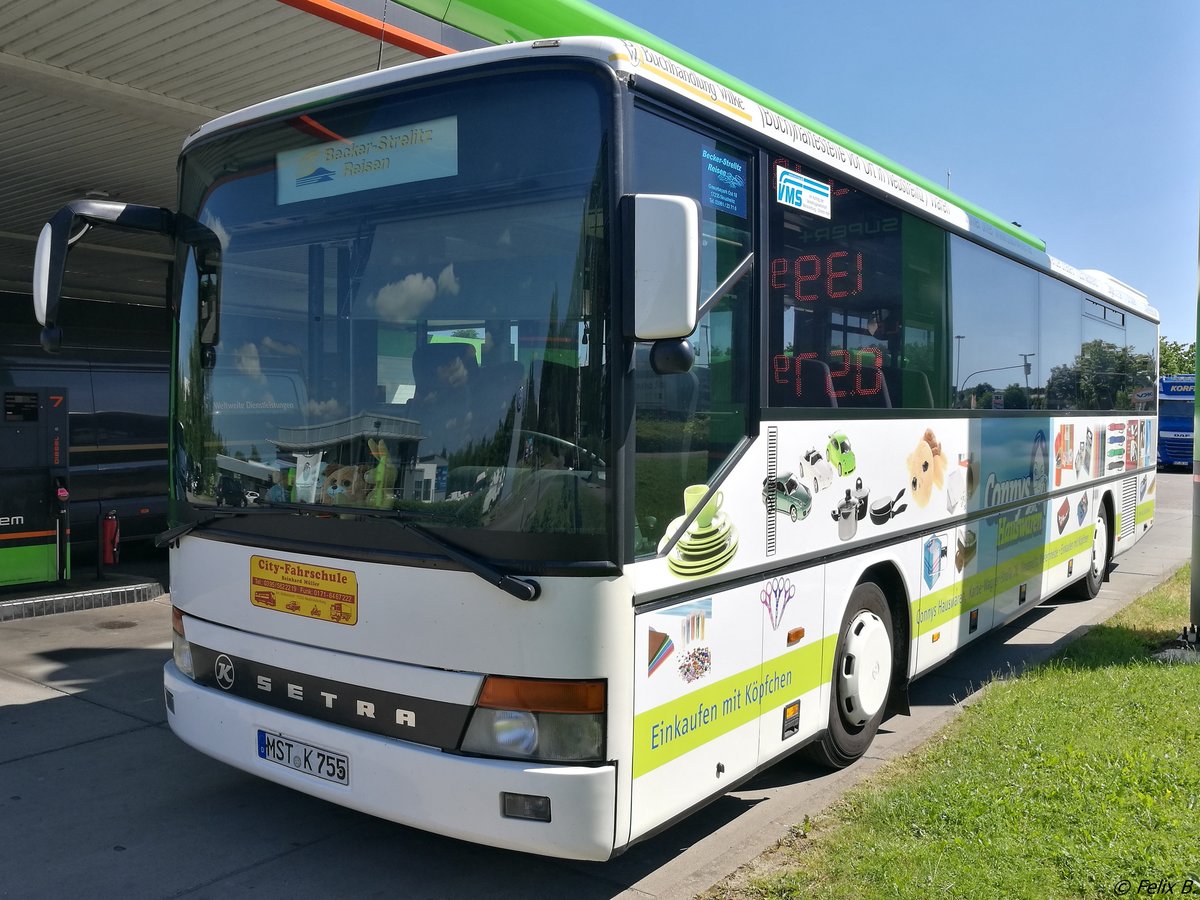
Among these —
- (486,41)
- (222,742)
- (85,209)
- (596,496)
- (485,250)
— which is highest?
(486,41)

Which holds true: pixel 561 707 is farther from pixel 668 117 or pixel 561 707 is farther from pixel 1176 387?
pixel 1176 387

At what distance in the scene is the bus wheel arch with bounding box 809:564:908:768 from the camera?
5.30 metres

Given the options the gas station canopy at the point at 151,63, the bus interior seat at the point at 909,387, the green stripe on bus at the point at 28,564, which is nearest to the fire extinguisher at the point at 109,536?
the green stripe on bus at the point at 28,564

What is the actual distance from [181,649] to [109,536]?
27.6 ft

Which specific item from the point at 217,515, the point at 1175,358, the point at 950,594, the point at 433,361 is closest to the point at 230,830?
the point at 217,515

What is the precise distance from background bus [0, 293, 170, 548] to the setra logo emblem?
8.28 metres

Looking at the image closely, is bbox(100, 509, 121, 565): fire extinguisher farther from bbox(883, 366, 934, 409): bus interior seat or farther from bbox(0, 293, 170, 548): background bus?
bbox(883, 366, 934, 409): bus interior seat

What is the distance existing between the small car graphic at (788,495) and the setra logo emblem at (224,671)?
2.39m

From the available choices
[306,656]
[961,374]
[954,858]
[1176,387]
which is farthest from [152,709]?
[1176,387]

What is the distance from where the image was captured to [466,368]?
366 centimetres

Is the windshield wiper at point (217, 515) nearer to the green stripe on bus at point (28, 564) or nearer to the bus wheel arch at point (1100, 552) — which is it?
the green stripe on bus at point (28, 564)

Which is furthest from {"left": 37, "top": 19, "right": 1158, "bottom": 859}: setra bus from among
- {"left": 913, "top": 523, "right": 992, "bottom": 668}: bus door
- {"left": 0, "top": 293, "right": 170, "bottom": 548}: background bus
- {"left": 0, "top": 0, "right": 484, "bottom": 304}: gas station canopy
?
{"left": 0, "top": 293, "right": 170, "bottom": 548}: background bus

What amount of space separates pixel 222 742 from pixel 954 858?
10.1ft

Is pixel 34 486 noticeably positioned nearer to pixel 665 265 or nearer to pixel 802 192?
pixel 802 192
